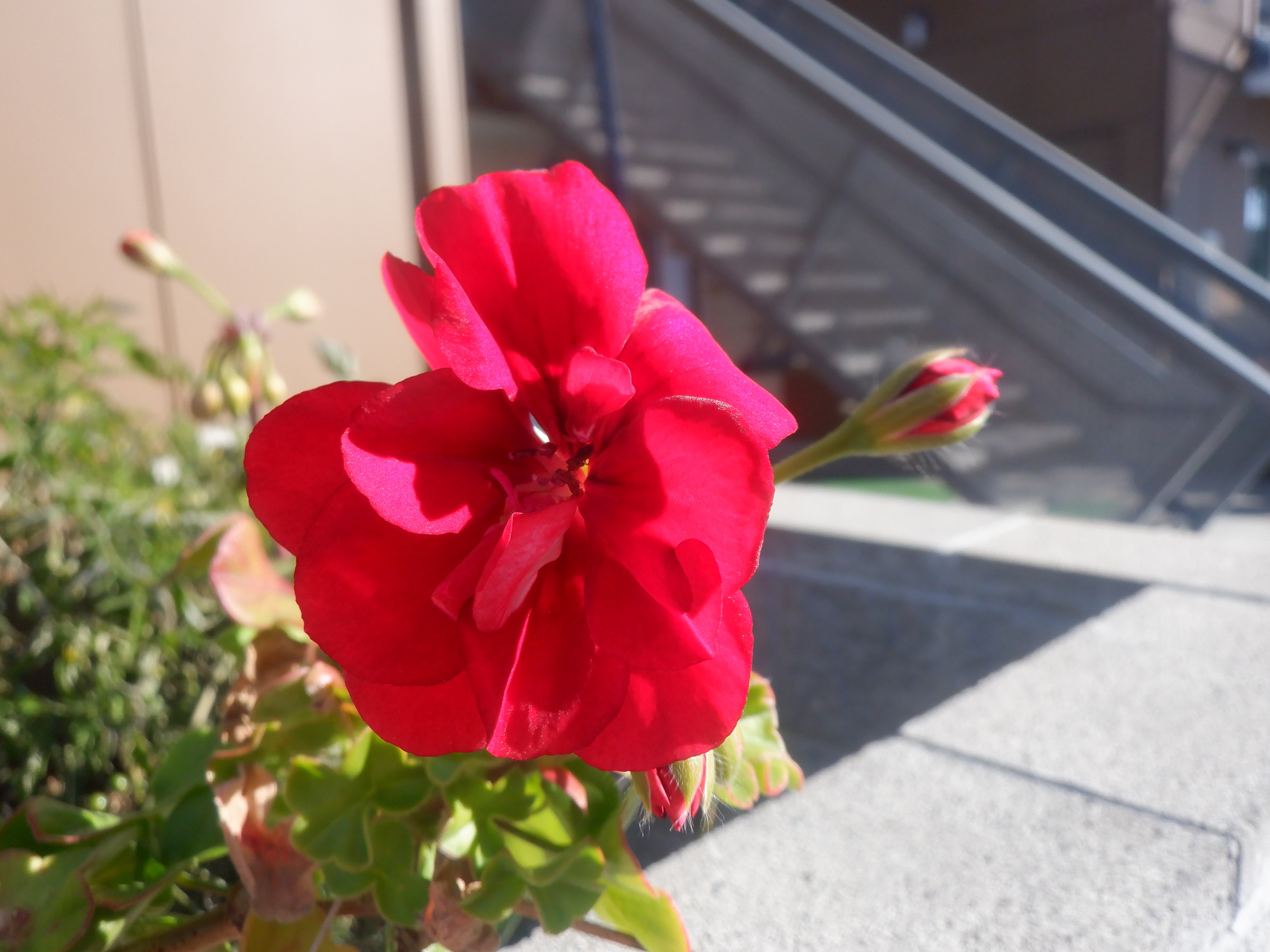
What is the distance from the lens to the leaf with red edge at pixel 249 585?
21.7 inches

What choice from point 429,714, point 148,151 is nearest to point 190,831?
point 429,714

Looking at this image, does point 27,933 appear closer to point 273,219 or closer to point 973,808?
point 973,808

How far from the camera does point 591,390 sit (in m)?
0.33

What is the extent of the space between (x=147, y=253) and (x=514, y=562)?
83cm

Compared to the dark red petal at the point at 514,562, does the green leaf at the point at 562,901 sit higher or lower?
lower

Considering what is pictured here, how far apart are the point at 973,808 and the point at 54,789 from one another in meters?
0.82

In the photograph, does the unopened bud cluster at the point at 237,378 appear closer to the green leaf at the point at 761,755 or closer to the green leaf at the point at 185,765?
the green leaf at the point at 185,765

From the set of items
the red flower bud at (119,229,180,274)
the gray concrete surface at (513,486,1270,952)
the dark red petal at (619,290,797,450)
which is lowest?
the gray concrete surface at (513,486,1270,952)

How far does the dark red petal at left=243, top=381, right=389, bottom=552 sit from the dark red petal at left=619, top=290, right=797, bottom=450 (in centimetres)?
9

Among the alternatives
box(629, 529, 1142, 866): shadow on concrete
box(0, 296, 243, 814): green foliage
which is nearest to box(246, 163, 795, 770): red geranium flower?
box(0, 296, 243, 814): green foliage

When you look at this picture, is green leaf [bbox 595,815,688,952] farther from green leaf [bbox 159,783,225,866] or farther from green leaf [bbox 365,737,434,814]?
green leaf [bbox 159,783,225,866]

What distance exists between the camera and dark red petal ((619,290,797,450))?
318 mm

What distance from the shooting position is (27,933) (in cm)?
45

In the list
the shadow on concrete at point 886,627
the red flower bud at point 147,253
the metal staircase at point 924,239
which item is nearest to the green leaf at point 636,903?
the red flower bud at point 147,253
